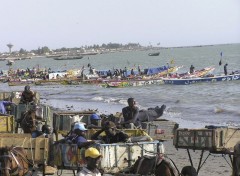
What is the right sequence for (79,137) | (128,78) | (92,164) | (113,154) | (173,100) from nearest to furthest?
1. (92,164)
2. (113,154)
3. (79,137)
4. (173,100)
5. (128,78)

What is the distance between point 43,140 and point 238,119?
736 inches

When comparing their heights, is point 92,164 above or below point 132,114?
above

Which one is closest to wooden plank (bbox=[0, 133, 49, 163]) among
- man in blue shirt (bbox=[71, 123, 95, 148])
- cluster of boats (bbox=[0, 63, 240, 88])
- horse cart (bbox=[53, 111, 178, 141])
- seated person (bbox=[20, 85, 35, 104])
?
man in blue shirt (bbox=[71, 123, 95, 148])

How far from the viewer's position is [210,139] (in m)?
10.8

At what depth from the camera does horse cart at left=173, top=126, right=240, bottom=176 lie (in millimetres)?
10727

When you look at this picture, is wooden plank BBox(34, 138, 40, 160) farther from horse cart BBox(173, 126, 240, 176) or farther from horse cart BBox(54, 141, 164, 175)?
horse cart BBox(173, 126, 240, 176)

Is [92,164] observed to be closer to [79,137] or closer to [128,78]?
[79,137]

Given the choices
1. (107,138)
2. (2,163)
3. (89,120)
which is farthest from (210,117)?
(2,163)

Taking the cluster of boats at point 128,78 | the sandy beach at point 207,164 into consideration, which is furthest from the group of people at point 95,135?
the cluster of boats at point 128,78

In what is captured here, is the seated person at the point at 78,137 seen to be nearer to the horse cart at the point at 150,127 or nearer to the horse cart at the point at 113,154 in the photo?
the horse cart at the point at 113,154

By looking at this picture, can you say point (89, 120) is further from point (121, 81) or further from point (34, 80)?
point (34, 80)

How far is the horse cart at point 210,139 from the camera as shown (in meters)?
10.7

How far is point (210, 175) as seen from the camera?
13.5 m

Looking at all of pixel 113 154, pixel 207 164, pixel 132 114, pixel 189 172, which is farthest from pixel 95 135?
pixel 207 164
